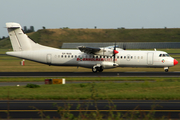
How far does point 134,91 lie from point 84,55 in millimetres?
17105

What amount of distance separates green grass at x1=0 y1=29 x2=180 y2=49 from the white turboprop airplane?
289 ft

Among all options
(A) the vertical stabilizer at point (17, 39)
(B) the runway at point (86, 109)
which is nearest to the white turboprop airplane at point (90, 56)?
(A) the vertical stabilizer at point (17, 39)

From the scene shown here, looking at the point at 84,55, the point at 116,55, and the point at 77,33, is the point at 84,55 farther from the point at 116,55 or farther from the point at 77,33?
the point at 77,33

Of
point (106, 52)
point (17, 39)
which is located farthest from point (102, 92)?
point (17, 39)

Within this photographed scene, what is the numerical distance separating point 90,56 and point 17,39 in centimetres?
1104

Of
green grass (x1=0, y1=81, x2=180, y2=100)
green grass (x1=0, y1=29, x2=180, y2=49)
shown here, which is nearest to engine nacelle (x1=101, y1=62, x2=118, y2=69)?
green grass (x1=0, y1=81, x2=180, y2=100)

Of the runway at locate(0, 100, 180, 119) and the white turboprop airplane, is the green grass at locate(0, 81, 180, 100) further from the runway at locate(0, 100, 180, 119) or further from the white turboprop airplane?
the white turboprop airplane

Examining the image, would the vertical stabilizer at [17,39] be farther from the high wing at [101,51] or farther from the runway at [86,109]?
the runway at [86,109]

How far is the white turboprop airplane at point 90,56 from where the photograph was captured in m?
33.5

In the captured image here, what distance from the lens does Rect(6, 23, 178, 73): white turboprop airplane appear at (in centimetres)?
3350

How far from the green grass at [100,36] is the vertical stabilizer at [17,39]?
87868mm

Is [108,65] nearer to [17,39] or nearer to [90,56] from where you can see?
[90,56]

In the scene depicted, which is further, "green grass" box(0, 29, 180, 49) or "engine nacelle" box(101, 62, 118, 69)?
"green grass" box(0, 29, 180, 49)

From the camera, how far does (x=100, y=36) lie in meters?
137
